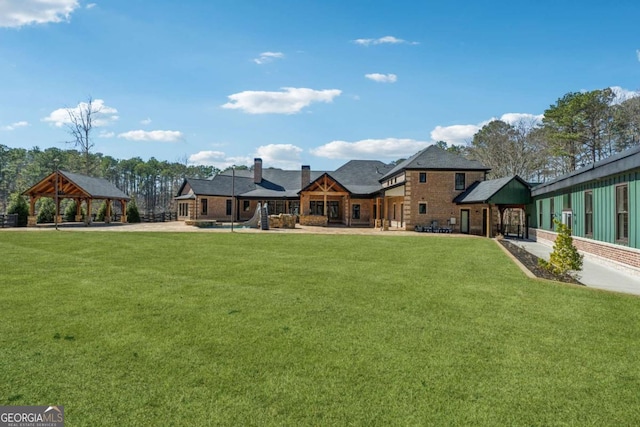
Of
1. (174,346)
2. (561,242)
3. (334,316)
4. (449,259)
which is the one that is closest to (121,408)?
(174,346)

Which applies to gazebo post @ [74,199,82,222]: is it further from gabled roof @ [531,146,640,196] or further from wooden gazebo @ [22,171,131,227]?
gabled roof @ [531,146,640,196]

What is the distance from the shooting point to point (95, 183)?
3391 cm

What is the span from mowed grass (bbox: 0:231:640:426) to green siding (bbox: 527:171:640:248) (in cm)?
409

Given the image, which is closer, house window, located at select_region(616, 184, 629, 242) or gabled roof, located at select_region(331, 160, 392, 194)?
house window, located at select_region(616, 184, 629, 242)

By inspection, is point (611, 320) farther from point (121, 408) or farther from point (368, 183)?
point (368, 183)

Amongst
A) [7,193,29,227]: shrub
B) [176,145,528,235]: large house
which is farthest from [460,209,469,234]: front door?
[7,193,29,227]: shrub

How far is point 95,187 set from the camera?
32938 mm

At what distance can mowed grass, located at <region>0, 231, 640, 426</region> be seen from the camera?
3.57 m

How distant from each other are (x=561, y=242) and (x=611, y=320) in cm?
438

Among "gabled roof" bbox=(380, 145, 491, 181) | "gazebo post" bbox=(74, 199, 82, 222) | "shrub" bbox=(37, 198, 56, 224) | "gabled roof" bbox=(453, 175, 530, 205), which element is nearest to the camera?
"gabled roof" bbox=(453, 175, 530, 205)
